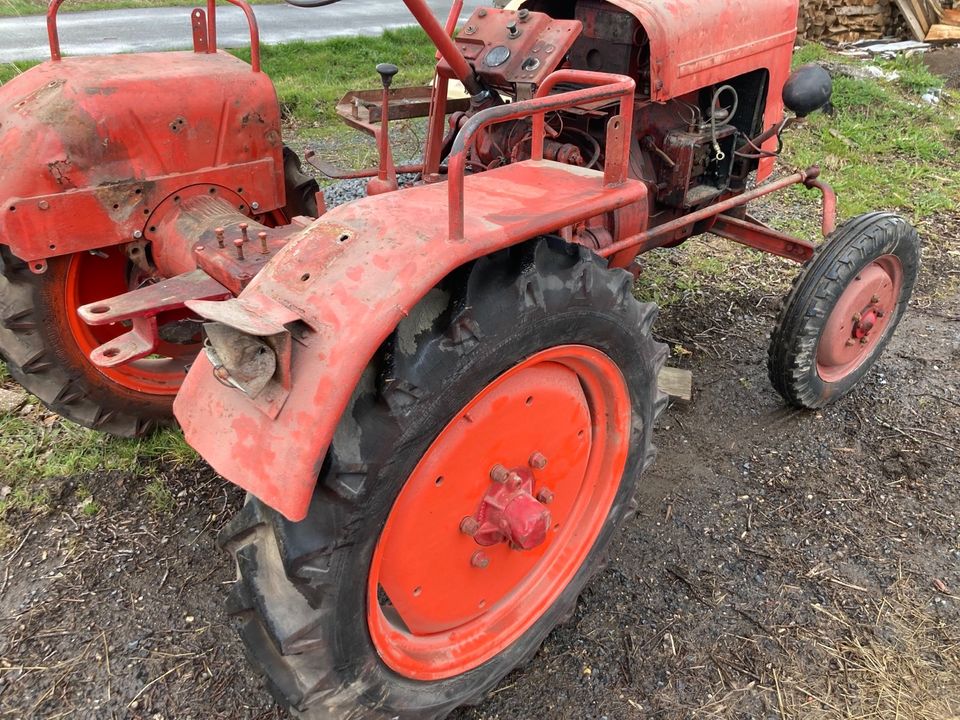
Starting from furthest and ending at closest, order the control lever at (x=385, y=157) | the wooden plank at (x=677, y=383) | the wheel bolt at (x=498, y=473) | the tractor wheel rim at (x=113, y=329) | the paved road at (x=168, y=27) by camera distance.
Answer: the paved road at (x=168, y=27) → the wooden plank at (x=677, y=383) → the control lever at (x=385, y=157) → the tractor wheel rim at (x=113, y=329) → the wheel bolt at (x=498, y=473)

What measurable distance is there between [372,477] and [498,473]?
440 millimetres

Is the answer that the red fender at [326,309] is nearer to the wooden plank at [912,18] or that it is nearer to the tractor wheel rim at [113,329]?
the tractor wheel rim at [113,329]

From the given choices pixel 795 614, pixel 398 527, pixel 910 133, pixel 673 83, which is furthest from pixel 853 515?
pixel 910 133

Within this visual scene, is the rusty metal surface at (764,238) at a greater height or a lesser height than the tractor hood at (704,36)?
lesser

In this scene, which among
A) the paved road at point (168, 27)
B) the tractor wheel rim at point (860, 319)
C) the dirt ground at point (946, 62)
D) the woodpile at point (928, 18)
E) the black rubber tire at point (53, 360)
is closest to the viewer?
the black rubber tire at point (53, 360)

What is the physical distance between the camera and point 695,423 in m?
3.00

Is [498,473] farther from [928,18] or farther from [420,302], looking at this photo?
[928,18]

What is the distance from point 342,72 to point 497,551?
23.0 ft

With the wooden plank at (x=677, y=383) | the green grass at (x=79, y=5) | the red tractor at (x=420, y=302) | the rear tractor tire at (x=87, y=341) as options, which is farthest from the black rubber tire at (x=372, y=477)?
the green grass at (x=79, y=5)

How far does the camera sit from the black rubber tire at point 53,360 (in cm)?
225

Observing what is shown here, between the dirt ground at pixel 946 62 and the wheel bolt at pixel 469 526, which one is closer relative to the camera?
the wheel bolt at pixel 469 526

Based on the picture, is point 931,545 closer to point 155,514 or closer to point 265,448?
point 265,448

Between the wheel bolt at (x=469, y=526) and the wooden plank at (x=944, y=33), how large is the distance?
9.42m

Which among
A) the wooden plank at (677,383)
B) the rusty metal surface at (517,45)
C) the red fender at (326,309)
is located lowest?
the wooden plank at (677,383)
